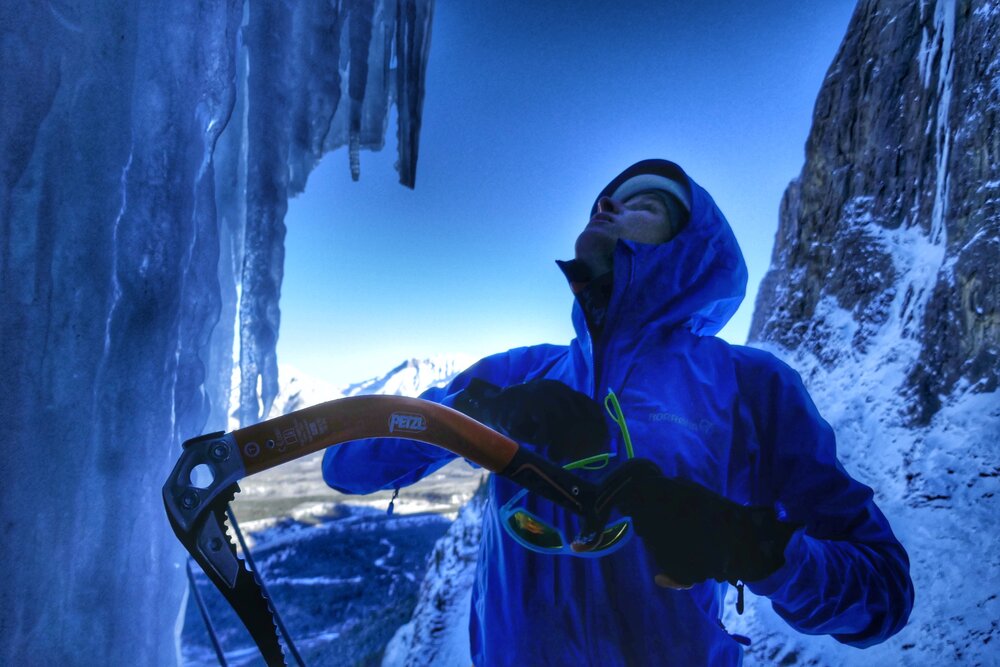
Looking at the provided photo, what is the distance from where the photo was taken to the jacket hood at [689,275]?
155 cm

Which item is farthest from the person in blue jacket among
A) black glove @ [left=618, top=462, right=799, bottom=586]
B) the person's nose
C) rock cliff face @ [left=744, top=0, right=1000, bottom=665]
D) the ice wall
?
rock cliff face @ [left=744, top=0, right=1000, bottom=665]

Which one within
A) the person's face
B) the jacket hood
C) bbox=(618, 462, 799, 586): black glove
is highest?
the person's face

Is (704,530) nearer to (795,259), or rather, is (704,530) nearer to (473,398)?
(473,398)

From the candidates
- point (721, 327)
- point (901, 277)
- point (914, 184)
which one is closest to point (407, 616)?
point (721, 327)

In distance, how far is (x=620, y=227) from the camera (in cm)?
170

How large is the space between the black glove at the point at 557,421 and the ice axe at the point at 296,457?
0.23 m

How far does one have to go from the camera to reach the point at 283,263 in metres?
3.32

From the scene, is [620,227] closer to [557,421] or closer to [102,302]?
[557,421]

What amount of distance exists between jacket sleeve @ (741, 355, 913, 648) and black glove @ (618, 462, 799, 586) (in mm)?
108

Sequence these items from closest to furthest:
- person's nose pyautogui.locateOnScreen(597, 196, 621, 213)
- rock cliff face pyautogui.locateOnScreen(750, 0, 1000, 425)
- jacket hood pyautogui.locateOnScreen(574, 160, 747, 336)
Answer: jacket hood pyautogui.locateOnScreen(574, 160, 747, 336) → person's nose pyautogui.locateOnScreen(597, 196, 621, 213) → rock cliff face pyautogui.locateOnScreen(750, 0, 1000, 425)

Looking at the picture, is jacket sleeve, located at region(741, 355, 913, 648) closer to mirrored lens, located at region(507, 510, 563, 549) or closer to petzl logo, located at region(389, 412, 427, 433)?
mirrored lens, located at region(507, 510, 563, 549)

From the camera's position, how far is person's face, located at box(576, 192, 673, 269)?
1.66 m

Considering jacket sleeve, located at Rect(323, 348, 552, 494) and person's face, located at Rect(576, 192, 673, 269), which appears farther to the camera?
person's face, located at Rect(576, 192, 673, 269)

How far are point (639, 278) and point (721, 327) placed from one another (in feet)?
1.68
